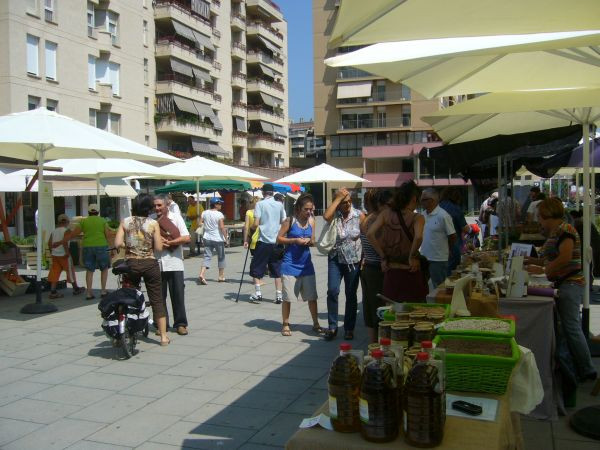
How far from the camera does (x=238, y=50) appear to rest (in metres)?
54.6

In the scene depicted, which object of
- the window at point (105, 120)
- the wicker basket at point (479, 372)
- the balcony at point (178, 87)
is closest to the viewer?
the wicker basket at point (479, 372)

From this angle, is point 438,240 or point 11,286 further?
point 11,286

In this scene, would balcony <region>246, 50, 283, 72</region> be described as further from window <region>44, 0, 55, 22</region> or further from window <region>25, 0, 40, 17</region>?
window <region>25, 0, 40, 17</region>

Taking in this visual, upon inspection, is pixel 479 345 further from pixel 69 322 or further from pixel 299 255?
pixel 69 322

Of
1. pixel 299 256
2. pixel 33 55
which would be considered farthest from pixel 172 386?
pixel 33 55

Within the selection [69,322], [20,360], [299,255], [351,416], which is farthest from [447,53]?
[69,322]

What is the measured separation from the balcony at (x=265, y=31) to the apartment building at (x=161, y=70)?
10 centimetres

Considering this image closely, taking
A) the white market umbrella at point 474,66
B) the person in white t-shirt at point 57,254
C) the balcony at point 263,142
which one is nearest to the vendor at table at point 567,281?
the white market umbrella at point 474,66

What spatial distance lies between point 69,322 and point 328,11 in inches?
2245

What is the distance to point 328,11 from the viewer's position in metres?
59.6

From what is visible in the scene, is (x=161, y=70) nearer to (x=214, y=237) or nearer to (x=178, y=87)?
(x=178, y=87)

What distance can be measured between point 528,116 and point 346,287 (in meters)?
2.99

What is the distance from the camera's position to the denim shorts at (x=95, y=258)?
33.1ft

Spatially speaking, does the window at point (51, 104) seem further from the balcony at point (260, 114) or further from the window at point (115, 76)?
the balcony at point (260, 114)
